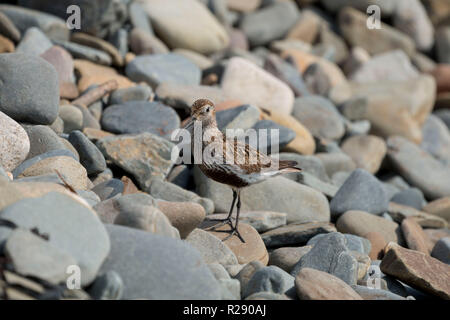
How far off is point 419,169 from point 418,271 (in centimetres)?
552

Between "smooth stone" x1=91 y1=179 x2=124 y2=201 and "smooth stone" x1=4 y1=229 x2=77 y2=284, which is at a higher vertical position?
"smooth stone" x1=4 y1=229 x2=77 y2=284

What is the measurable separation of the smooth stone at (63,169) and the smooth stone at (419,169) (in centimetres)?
692

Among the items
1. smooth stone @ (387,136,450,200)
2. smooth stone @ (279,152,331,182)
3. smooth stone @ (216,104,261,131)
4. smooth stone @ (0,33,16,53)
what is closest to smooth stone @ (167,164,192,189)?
smooth stone @ (216,104,261,131)

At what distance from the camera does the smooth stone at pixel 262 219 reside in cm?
745

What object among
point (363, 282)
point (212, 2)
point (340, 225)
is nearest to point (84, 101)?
point (340, 225)

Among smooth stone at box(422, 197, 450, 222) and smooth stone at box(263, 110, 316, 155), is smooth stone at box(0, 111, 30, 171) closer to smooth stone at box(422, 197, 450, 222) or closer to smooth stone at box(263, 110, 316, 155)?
smooth stone at box(263, 110, 316, 155)

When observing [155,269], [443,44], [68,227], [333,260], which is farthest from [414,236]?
[443,44]

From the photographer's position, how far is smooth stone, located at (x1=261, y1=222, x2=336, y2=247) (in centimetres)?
730

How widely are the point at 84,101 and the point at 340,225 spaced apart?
4.21 meters

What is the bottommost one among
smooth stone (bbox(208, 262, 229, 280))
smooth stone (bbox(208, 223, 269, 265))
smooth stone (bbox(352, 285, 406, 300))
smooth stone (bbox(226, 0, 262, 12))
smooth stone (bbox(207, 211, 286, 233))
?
smooth stone (bbox(207, 211, 286, 233))

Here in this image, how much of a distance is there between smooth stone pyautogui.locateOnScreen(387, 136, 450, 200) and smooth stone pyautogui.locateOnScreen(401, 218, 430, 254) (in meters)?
2.69

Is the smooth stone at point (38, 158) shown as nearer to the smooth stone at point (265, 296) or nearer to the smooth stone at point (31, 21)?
the smooth stone at point (265, 296)

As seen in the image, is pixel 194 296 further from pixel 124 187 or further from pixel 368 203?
pixel 368 203

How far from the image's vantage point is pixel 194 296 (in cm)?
471
